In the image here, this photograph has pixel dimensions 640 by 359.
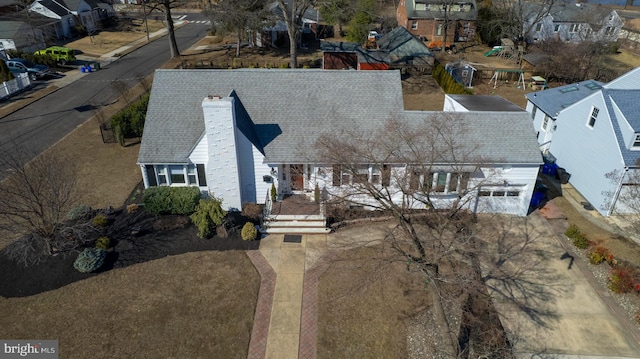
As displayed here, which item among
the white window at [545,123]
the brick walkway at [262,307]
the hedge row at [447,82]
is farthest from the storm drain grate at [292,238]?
the hedge row at [447,82]

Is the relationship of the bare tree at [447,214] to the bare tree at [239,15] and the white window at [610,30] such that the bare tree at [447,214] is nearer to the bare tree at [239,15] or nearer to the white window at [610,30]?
the bare tree at [239,15]

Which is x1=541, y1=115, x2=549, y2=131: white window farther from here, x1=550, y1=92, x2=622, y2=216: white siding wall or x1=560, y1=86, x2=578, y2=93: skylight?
x1=560, y1=86, x2=578, y2=93: skylight

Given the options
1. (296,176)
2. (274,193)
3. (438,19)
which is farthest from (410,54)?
(274,193)

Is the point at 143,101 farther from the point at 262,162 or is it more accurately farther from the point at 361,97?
the point at 361,97

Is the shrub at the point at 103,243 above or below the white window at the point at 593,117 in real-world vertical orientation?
below

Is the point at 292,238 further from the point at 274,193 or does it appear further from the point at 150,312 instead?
the point at 150,312

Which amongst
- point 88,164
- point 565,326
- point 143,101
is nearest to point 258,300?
point 565,326
